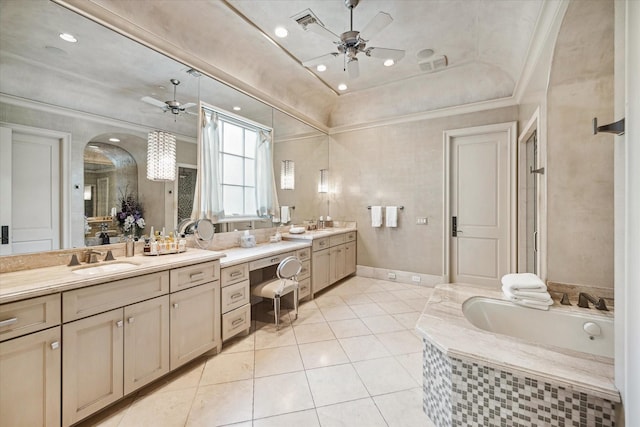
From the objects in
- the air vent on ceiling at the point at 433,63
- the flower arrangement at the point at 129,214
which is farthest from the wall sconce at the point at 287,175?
the air vent on ceiling at the point at 433,63

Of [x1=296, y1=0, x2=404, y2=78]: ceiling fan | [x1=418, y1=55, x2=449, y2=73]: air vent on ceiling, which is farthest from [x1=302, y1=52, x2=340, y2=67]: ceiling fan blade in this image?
[x1=418, y1=55, x2=449, y2=73]: air vent on ceiling

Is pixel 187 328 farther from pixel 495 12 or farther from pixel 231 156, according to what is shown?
pixel 495 12

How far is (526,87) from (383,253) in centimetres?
302

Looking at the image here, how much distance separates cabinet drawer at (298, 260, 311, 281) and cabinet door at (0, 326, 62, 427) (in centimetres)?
244

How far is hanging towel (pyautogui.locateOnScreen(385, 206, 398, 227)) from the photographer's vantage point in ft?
14.9

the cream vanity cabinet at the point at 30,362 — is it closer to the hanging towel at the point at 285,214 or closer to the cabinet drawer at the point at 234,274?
the cabinet drawer at the point at 234,274

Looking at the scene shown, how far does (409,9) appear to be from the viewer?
8.71 feet

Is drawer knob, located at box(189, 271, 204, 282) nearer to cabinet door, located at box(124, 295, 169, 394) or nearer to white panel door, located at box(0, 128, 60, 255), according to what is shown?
cabinet door, located at box(124, 295, 169, 394)

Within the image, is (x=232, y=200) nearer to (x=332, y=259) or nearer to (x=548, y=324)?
(x=332, y=259)

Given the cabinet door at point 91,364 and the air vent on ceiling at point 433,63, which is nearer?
the cabinet door at point 91,364

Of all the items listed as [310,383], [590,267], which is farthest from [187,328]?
[590,267]

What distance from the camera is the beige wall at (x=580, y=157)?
6.26ft

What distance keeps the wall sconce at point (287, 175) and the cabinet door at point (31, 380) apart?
3039mm

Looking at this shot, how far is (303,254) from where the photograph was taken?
3.62m
